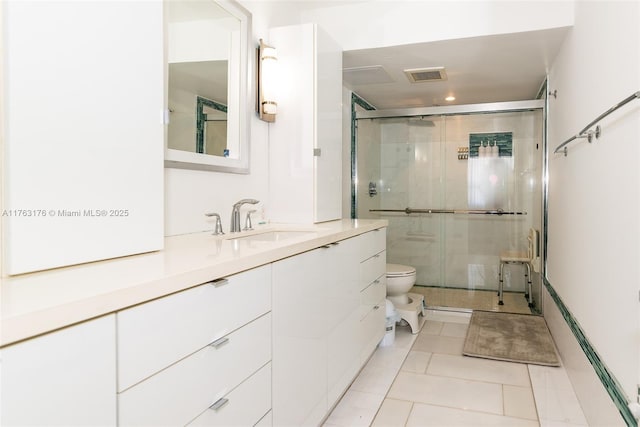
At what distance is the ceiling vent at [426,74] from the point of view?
3527 mm

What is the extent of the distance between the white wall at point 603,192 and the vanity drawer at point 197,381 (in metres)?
1.17

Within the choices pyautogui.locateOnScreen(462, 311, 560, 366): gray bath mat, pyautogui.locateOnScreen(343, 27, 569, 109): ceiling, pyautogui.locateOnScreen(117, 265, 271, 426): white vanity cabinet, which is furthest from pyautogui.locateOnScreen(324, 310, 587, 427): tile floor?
pyautogui.locateOnScreen(343, 27, 569, 109): ceiling

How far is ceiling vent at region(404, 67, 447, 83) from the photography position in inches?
139

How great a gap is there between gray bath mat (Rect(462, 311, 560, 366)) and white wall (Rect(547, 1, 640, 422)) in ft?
0.69

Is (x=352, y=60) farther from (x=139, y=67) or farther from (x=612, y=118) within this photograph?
(x=139, y=67)

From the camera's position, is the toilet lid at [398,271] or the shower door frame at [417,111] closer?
the toilet lid at [398,271]

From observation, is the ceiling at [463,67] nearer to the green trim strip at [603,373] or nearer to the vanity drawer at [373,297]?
the vanity drawer at [373,297]

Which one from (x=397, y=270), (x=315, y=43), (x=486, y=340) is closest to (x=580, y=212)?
(x=486, y=340)

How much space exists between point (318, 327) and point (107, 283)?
1062 mm

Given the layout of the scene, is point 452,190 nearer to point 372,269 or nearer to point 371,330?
point 372,269

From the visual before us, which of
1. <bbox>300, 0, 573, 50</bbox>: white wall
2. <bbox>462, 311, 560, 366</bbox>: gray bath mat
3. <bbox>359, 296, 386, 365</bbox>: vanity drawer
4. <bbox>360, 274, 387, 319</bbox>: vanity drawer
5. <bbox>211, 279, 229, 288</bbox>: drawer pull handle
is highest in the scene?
<bbox>300, 0, 573, 50</bbox>: white wall

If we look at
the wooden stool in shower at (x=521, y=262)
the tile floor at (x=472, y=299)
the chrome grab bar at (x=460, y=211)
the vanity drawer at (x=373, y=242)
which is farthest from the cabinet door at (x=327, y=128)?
the wooden stool in shower at (x=521, y=262)

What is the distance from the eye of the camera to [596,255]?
1956 millimetres

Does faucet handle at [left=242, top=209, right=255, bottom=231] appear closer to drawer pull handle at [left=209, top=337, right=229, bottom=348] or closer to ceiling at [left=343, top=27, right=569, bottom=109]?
drawer pull handle at [left=209, top=337, right=229, bottom=348]
